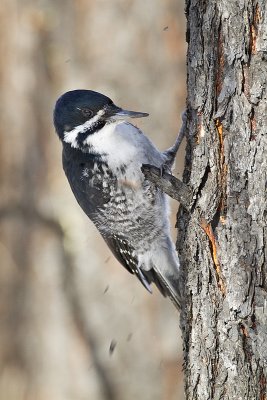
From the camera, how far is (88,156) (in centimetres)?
390

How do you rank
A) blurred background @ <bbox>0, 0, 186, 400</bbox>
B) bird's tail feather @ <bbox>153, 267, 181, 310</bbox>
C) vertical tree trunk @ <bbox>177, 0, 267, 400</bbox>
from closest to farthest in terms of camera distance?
1. vertical tree trunk @ <bbox>177, 0, 267, 400</bbox>
2. bird's tail feather @ <bbox>153, 267, 181, 310</bbox>
3. blurred background @ <bbox>0, 0, 186, 400</bbox>

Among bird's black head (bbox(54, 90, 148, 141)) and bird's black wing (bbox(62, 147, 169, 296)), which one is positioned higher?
bird's black head (bbox(54, 90, 148, 141))

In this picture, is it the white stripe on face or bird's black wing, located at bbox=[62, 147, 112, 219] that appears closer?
the white stripe on face

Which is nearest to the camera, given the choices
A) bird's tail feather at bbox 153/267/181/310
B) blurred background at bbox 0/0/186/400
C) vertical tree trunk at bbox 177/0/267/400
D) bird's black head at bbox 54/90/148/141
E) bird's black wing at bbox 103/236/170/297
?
vertical tree trunk at bbox 177/0/267/400

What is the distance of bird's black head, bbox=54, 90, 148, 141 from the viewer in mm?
3727

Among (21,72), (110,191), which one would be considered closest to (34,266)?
(21,72)

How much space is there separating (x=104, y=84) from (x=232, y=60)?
3324 mm

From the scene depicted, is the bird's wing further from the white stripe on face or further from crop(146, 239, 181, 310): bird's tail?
the white stripe on face

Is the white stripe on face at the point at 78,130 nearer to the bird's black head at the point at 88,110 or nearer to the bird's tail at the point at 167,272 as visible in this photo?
the bird's black head at the point at 88,110

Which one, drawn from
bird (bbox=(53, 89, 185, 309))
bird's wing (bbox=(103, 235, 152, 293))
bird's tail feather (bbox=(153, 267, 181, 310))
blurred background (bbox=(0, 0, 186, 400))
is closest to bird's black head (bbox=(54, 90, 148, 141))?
bird (bbox=(53, 89, 185, 309))

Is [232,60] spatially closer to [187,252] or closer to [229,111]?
[229,111]

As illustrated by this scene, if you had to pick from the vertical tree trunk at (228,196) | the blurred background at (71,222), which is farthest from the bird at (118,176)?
the blurred background at (71,222)

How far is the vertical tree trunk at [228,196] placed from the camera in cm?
270

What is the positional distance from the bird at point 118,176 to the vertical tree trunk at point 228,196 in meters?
Answer: 0.82
